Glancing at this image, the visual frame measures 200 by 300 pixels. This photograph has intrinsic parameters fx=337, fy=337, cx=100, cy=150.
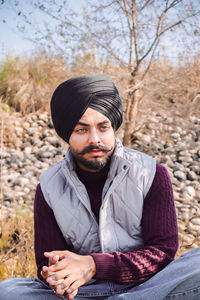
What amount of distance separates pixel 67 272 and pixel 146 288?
0.41m

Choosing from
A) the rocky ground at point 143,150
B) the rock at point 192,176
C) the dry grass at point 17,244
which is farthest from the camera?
the rock at point 192,176

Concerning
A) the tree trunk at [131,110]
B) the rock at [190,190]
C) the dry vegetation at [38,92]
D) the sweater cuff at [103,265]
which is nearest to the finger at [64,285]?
the sweater cuff at [103,265]

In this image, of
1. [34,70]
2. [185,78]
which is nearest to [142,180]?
[185,78]

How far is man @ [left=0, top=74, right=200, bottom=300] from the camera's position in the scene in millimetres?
1672

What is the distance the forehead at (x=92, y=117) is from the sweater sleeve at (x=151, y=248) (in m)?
0.43

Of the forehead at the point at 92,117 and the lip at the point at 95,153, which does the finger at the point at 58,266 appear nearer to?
the lip at the point at 95,153

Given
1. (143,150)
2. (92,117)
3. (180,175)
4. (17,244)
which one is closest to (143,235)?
(92,117)

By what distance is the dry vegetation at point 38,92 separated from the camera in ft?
9.07

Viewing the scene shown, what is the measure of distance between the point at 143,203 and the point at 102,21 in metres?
3.21

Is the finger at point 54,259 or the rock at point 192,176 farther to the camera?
the rock at point 192,176

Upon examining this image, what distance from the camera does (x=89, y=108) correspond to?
198 cm

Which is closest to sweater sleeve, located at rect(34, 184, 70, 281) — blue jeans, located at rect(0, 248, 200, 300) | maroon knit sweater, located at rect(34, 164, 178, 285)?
maroon knit sweater, located at rect(34, 164, 178, 285)

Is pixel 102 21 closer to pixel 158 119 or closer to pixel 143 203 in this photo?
pixel 158 119

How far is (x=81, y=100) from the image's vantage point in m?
1.96
